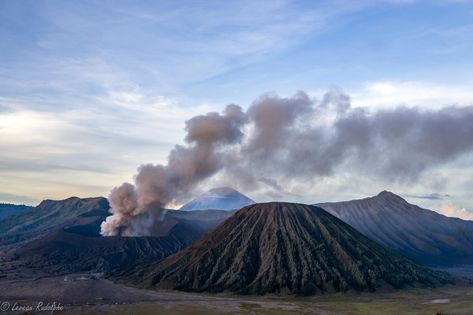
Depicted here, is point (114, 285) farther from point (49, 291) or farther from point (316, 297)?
point (316, 297)

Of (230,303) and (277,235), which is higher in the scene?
(277,235)

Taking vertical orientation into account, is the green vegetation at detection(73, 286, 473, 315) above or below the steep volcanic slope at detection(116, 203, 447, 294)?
below

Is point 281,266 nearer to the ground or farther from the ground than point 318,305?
farther from the ground

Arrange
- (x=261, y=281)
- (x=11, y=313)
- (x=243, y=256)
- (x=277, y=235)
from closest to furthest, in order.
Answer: (x=11, y=313) < (x=261, y=281) < (x=243, y=256) < (x=277, y=235)

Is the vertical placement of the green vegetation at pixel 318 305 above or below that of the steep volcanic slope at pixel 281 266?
below

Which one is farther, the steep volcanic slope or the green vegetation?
the steep volcanic slope

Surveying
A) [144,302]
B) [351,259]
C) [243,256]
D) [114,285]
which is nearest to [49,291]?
[114,285]

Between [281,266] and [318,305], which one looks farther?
[281,266]

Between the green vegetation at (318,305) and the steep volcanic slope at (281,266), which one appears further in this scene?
the steep volcanic slope at (281,266)
